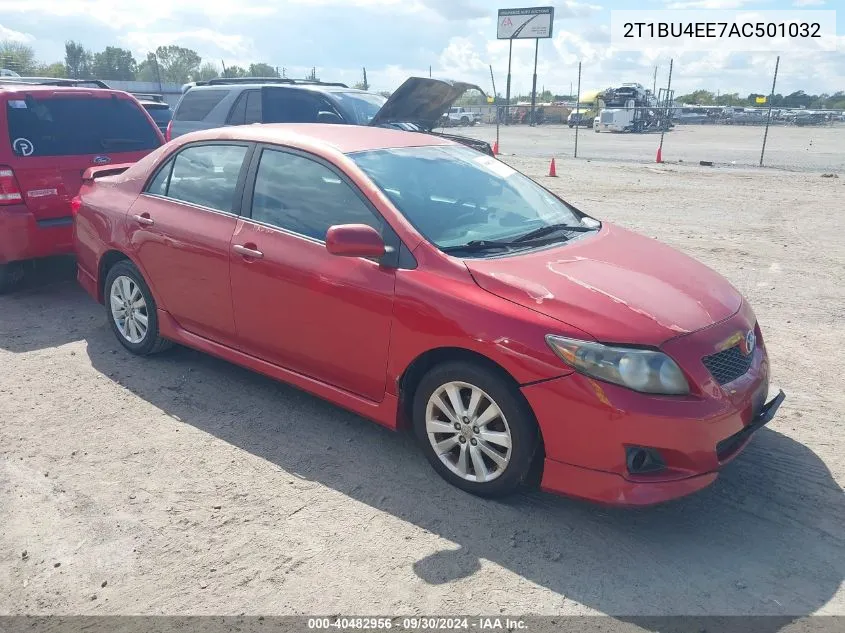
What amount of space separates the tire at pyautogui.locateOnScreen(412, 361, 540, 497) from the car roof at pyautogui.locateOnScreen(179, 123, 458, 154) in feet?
5.03

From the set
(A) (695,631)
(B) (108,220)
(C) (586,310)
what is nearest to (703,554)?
(A) (695,631)

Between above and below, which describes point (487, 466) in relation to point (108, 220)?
below

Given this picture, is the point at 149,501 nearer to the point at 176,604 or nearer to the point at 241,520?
the point at 241,520

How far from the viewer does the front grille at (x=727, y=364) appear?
3234 mm

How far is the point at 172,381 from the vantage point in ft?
16.0

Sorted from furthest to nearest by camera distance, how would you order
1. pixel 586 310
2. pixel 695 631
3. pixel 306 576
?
pixel 586 310, pixel 306 576, pixel 695 631

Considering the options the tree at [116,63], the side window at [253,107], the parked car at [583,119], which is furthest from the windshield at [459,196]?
the tree at [116,63]

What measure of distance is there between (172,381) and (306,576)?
7.68 ft

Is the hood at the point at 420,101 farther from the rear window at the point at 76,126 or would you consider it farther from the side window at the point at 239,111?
the rear window at the point at 76,126

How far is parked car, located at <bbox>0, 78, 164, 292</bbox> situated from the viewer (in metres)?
6.21

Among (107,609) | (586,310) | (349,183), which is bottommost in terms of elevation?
(107,609)

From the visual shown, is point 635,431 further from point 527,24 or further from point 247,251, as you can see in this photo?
point 527,24

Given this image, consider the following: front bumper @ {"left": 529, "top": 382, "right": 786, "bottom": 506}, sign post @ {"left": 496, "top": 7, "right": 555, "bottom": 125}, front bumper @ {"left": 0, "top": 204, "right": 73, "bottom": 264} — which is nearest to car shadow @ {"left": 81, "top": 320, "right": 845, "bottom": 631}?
front bumper @ {"left": 529, "top": 382, "right": 786, "bottom": 506}

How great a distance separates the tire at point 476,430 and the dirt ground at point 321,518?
0.45 feet
